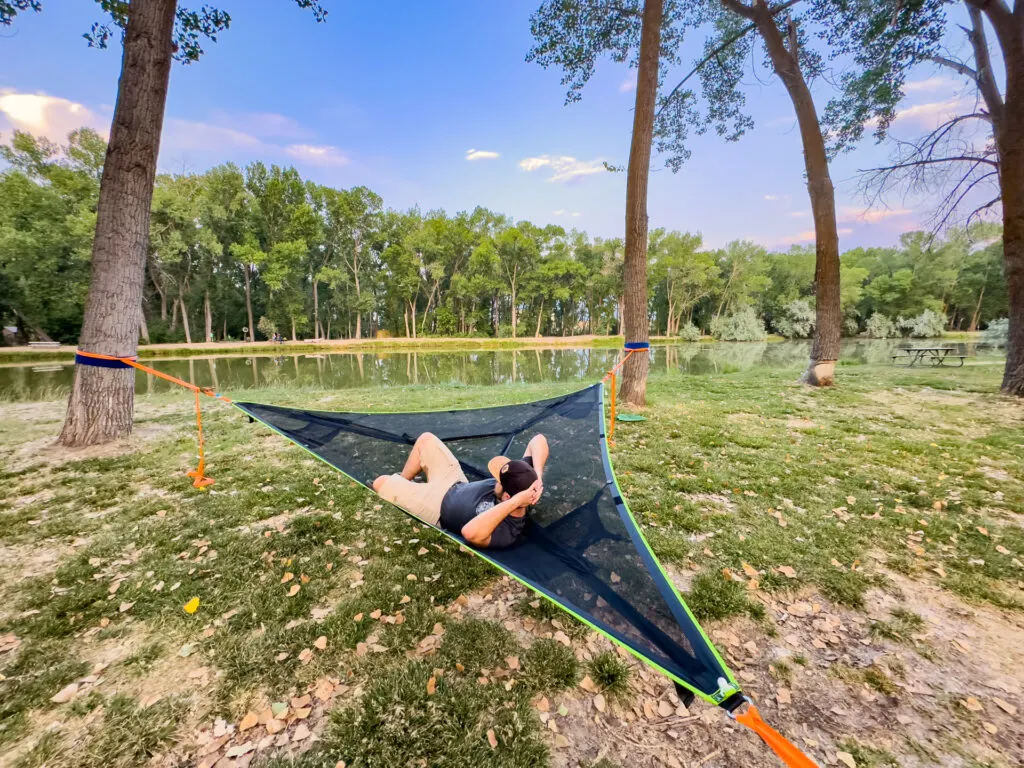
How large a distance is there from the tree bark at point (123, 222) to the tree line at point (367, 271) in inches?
691

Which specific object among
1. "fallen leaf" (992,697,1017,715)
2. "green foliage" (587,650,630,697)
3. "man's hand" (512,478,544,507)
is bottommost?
"green foliage" (587,650,630,697)

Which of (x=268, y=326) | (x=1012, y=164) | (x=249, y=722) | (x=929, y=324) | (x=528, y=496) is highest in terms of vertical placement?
(x=1012, y=164)

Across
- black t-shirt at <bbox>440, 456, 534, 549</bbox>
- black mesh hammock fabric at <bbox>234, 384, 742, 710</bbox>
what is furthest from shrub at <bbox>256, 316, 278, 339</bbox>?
black t-shirt at <bbox>440, 456, 534, 549</bbox>

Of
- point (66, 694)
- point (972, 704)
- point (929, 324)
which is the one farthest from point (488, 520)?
point (929, 324)

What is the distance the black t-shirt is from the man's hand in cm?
9

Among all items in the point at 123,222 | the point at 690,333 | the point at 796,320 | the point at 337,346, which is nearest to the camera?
the point at 123,222

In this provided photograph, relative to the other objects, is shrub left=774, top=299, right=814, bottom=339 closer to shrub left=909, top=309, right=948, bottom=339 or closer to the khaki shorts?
shrub left=909, top=309, right=948, bottom=339

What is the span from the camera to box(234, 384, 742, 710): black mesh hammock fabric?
3.64 ft

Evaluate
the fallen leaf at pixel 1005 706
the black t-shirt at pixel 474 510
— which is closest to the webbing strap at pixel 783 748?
the black t-shirt at pixel 474 510

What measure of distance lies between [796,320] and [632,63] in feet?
92.6

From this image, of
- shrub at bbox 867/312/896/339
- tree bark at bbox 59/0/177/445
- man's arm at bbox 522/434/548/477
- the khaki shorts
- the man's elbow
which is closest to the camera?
the man's elbow

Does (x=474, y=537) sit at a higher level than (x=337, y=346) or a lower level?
lower

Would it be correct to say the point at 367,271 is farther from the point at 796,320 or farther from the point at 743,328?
the point at 796,320

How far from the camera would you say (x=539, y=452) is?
2.53 metres
